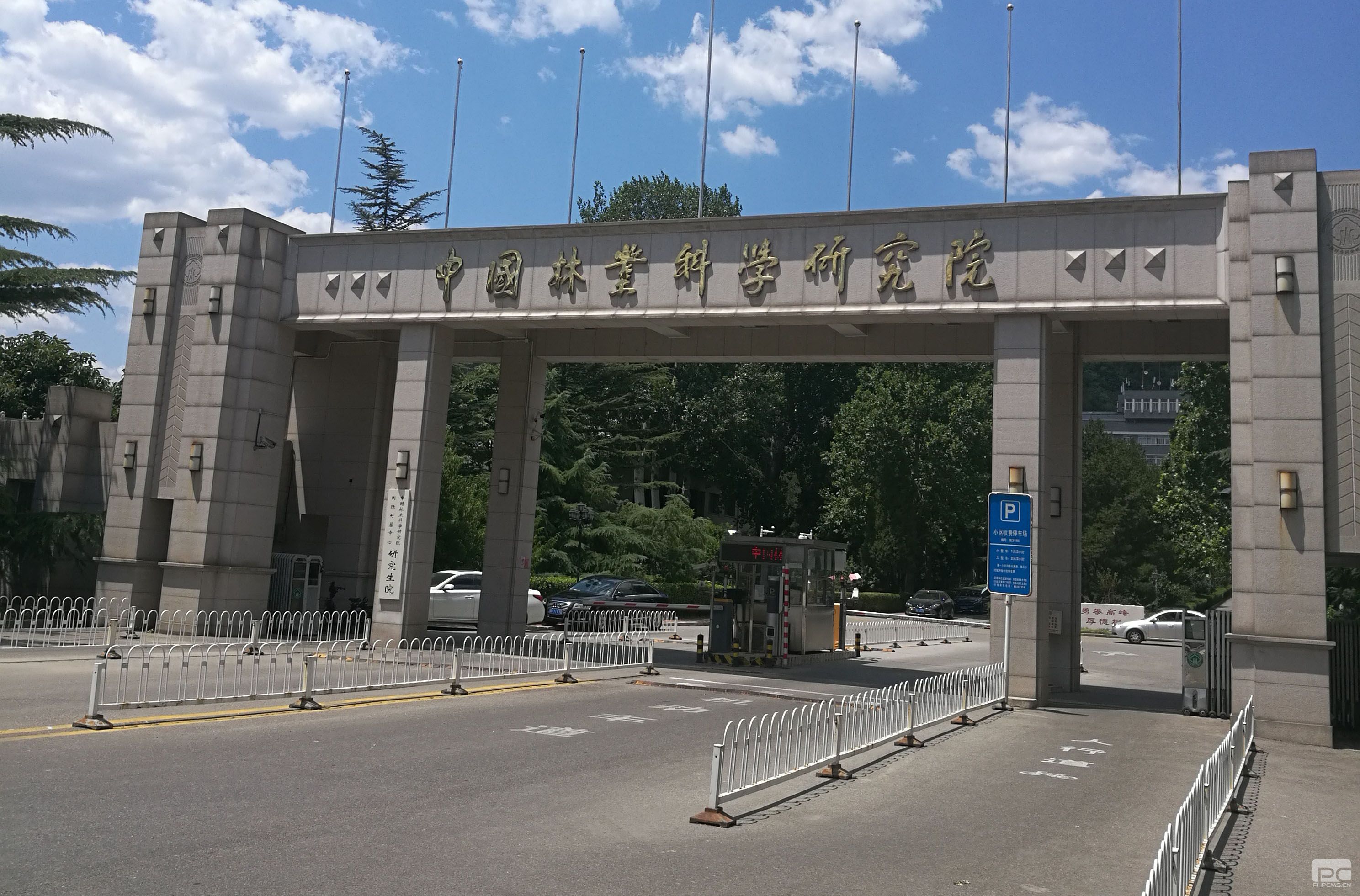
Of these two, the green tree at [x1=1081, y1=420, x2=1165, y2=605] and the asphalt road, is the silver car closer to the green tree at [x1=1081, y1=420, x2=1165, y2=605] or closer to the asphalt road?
the green tree at [x1=1081, y1=420, x2=1165, y2=605]

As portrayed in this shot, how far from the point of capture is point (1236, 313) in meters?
17.9

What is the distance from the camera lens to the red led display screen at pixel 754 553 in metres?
23.8

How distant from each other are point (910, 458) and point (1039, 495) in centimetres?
4023

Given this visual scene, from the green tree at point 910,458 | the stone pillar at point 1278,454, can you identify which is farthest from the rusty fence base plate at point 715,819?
the green tree at point 910,458

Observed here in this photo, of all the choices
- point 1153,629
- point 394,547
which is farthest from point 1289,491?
point 1153,629

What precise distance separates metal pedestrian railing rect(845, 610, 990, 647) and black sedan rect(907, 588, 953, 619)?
6334 millimetres

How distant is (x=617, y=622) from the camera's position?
3425 cm

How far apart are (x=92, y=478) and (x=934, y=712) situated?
24.1 metres

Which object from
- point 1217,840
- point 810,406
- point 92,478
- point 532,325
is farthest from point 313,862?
point 810,406

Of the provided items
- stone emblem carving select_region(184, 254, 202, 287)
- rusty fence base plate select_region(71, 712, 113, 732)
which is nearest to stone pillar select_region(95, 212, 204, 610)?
stone emblem carving select_region(184, 254, 202, 287)

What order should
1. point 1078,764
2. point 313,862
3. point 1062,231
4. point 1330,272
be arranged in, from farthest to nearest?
1. point 1062,231
2. point 1330,272
3. point 1078,764
4. point 313,862

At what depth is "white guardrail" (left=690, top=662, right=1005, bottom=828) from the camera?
969cm

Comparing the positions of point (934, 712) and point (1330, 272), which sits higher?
point (1330, 272)

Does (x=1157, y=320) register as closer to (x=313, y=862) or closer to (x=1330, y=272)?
(x=1330, y=272)
